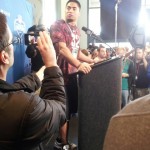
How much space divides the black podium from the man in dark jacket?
0.50 m

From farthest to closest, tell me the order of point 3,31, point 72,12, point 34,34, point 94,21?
1. point 94,21
2. point 72,12
3. point 34,34
4. point 3,31

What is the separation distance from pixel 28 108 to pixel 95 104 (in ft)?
2.59

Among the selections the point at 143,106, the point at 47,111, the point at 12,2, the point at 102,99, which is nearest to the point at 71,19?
the point at 12,2

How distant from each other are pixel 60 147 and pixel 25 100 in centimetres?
174

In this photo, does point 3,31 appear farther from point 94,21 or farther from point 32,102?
point 94,21

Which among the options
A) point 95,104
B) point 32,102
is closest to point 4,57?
point 32,102

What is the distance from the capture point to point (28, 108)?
833mm

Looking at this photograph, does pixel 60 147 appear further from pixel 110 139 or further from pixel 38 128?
pixel 110 139

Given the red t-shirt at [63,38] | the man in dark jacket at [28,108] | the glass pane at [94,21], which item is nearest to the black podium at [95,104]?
the man in dark jacket at [28,108]

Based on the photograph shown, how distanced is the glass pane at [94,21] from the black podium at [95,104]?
22.3 ft

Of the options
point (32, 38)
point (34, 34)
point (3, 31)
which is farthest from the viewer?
point (32, 38)

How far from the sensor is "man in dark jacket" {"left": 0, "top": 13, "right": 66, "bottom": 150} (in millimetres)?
825

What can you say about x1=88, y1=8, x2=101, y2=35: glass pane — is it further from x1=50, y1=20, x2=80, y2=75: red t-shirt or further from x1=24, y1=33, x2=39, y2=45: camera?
x1=24, y1=33, x2=39, y2=45: camera

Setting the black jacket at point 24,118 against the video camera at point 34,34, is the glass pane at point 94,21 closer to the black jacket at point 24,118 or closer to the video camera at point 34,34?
the video camera at point 34,34
